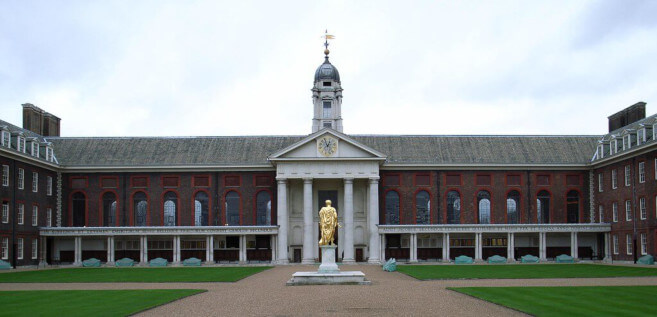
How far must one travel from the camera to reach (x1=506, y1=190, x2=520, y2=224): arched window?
236ft

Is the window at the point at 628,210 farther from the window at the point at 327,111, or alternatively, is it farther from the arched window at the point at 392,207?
the window at the point at 327,111

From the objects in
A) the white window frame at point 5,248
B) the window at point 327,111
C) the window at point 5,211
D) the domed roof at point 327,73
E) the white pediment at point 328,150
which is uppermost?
the domed roof at point 327,73

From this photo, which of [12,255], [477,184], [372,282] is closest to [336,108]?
[477,184]

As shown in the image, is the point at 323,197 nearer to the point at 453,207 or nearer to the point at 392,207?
the point at 392,207

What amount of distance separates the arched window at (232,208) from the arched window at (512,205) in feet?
83.8

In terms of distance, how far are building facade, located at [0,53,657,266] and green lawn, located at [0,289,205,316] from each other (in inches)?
1365

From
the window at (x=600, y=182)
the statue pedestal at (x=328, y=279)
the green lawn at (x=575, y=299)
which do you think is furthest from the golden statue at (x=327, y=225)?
the window at (x=600, y=182)

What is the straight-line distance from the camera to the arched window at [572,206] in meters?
71.5

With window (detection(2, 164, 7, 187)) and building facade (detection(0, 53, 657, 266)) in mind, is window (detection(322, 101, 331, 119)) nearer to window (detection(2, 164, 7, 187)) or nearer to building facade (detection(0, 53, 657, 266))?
building facade (detection(0, 53, 657, 266))

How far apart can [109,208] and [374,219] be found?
25103mm

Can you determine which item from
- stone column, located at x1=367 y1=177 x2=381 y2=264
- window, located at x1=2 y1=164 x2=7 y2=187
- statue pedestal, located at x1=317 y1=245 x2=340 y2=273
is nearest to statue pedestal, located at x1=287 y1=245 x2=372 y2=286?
statue pedestal, located at x1=317 y1=245 x2=340 y2=273

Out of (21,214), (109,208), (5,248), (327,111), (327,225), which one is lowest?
(5,248)

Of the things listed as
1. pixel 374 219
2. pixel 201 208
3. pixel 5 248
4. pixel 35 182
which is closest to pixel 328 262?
pixel 374 219

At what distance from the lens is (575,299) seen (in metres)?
26.9
